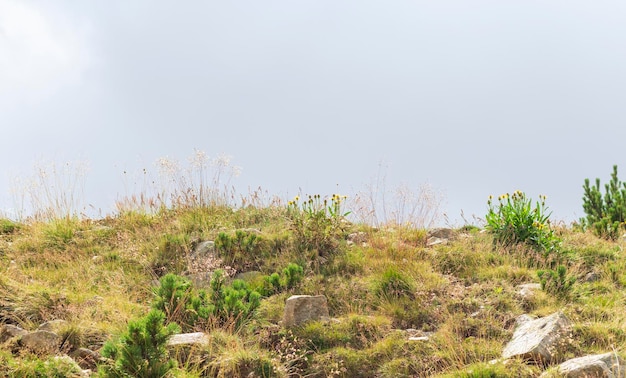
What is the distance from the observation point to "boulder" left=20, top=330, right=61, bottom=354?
5867 mm

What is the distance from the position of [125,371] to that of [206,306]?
2.05 meters

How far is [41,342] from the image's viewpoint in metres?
5.92

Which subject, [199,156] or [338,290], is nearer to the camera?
[338,290]

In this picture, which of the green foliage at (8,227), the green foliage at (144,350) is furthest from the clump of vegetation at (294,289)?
the green foliage at (8,227)

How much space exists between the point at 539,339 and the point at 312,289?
306 cm

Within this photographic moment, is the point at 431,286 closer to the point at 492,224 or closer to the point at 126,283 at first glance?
the point at 492,224

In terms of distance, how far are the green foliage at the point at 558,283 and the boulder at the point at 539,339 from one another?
50.7 inches

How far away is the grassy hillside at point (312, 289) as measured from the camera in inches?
243

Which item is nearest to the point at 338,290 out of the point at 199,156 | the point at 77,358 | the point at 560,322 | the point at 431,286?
the point at 431,286

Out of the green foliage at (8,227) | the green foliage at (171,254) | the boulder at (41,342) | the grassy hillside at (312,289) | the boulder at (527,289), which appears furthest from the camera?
the green foliage at (8,227)

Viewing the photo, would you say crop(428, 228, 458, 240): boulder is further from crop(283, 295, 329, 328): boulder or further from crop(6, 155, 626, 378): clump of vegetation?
crop(283, 295, 329, 328): boulder

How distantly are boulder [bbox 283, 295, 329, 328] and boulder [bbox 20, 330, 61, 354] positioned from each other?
97.1 inches

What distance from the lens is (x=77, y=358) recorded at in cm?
596

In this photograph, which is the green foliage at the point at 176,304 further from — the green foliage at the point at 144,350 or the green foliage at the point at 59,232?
the green foliage at the point at 59,232
